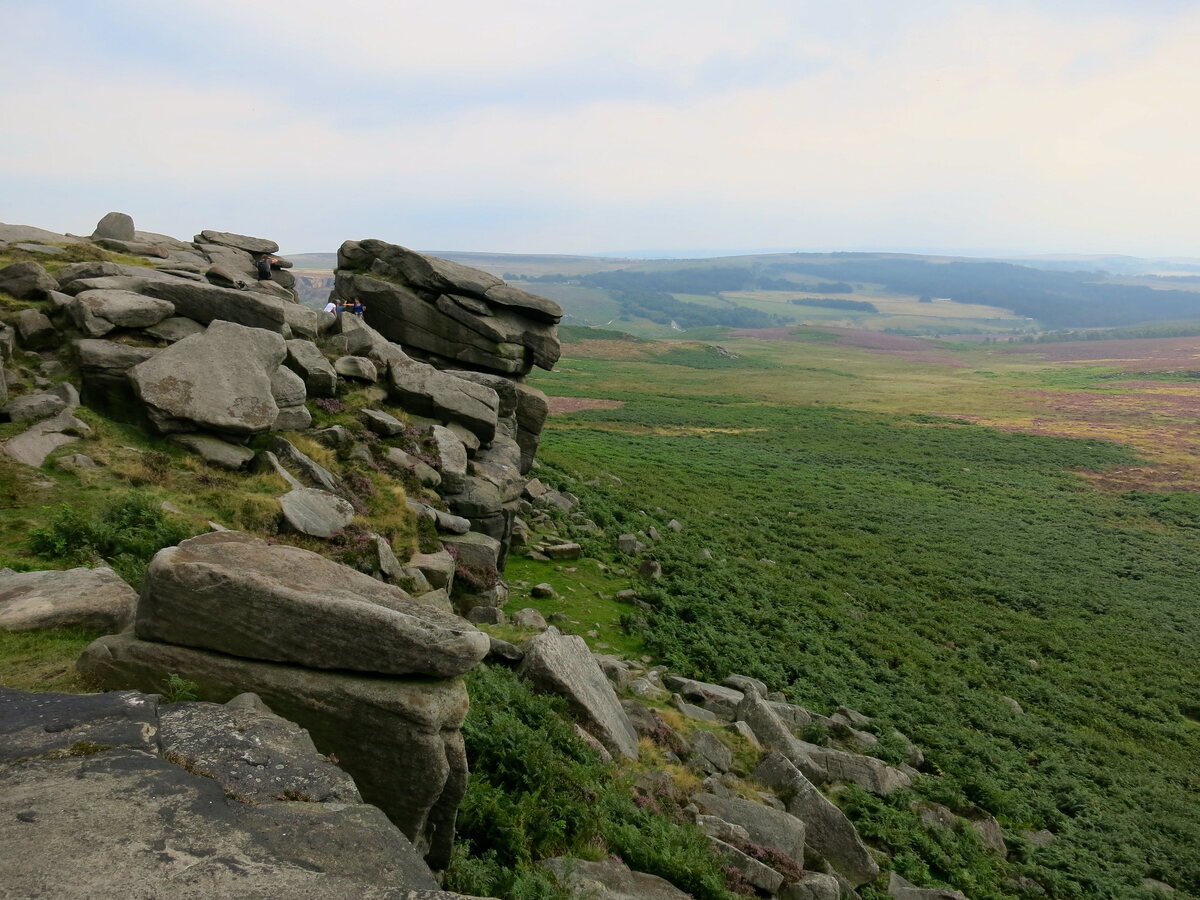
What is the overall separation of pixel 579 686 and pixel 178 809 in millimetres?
10150

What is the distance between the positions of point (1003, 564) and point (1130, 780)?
796 inches

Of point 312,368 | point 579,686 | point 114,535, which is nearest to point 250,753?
point 579,686

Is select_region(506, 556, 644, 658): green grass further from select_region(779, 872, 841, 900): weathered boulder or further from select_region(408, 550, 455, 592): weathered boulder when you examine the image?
select_region(779, 872, 841, 900): weathered boulder

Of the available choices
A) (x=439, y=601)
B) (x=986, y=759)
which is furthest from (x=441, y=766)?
(x=986, y=759)

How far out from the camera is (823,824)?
15805mm

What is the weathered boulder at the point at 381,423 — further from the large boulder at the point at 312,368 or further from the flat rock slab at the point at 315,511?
the flat rock slab at the point at 315,511

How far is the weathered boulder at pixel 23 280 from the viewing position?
25156mm

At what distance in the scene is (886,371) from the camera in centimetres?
18325

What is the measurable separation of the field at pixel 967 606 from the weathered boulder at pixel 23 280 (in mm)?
23208

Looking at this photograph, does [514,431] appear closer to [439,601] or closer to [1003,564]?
[439,601]

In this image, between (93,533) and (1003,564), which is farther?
(1003,564)

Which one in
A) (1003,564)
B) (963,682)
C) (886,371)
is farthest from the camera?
(886,371)

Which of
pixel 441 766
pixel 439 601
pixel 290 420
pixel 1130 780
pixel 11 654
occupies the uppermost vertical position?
pixel 290 420

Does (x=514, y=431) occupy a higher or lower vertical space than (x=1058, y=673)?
higher
